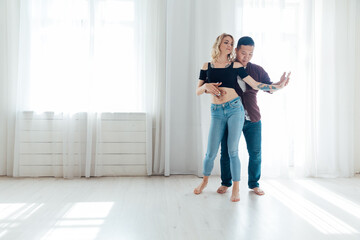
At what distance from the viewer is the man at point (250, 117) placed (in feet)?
8.72

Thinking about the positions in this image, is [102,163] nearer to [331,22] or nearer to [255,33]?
[255,33]

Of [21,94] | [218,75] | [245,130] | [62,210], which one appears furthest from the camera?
[21,94]

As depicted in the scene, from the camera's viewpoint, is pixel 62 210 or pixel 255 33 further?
pixel 255 33

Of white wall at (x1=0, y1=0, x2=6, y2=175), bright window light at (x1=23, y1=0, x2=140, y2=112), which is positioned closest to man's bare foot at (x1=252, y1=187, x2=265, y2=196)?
bright window light at (x1=23, y1=0, x2=140, y2=112)

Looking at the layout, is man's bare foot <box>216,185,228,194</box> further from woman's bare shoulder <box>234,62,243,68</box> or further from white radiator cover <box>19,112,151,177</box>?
woman's bare shoulder <box>234,62,243,68</box>

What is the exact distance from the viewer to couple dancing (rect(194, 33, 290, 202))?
253cm

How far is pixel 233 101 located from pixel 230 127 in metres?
0.22

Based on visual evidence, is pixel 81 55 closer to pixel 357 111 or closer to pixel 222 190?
→ pixel 222 190

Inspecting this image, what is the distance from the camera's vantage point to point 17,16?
3.33 meters

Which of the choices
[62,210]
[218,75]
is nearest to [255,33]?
[218,75]

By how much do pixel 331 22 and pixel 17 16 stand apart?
11.8ft

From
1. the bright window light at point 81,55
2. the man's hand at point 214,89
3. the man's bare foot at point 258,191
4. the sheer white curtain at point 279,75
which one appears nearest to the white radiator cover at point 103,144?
the bright window light at point 81,55

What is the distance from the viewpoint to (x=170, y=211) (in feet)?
7.37

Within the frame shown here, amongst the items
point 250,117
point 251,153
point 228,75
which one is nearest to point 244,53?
point 228,75
